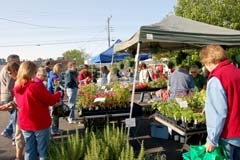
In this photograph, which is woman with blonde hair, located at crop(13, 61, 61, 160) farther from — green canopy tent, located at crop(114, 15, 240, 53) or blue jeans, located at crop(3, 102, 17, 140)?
green canopy tent, located at crop(114, 15, 240, 53)

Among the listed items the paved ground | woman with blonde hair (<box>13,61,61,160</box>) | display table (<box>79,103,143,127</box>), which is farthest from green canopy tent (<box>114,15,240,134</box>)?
woman with blonde hair (<box>13,61,61,160</box>)

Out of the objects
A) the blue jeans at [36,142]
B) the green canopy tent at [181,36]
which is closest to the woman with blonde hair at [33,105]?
the blue jeans at [36,142]

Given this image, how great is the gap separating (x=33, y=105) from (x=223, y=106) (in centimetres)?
241

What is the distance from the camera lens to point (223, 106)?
10.3 ft

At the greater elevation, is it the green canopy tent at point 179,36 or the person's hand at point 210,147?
the green canopy tent at point 179,36

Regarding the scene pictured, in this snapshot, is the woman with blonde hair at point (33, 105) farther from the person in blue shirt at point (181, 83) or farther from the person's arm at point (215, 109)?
the person in blue shirt at point (181, 83)

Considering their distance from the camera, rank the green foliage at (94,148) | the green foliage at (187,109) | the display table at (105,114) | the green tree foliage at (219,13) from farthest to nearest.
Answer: the green tree foliage at (219,13) < the display table at (105,114) < the green foliage at (187,109) < the green foliage at (94,148)

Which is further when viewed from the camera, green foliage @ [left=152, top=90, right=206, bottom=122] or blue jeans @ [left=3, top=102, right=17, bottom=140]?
blue jeans @ [left=3, top=102, right=17, bottom=140]

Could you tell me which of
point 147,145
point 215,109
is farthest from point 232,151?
point 147,145

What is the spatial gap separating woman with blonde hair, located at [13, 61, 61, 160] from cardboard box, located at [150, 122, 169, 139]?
3.13 m

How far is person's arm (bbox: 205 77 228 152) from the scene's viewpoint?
3141mm

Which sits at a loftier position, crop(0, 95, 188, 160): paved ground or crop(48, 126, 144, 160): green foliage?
crop(48, 126, 144, 160): green foliage

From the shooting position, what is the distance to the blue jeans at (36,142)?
4543 mm

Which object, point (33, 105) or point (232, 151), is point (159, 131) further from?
point (232, 151)
